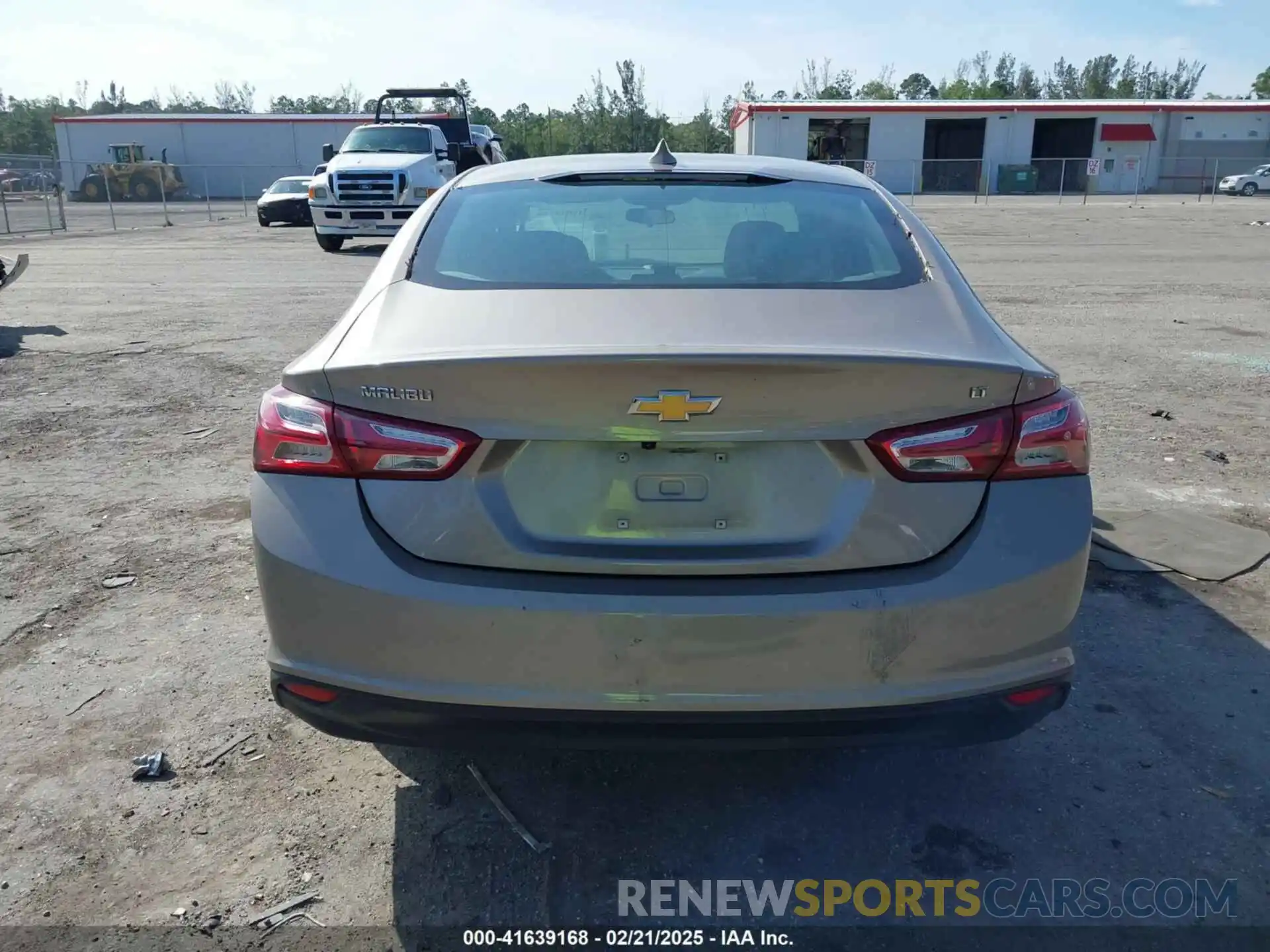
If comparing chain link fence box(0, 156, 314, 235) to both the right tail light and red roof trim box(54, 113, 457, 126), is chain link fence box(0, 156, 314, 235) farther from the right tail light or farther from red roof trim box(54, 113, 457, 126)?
the right tail light

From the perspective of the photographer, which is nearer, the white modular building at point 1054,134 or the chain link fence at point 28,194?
the chain link fence at point 28,194

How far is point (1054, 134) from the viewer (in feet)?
191

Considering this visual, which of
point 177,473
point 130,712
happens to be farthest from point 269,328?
point 130,712

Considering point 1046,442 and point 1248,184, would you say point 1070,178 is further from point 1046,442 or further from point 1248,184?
point 1046,442

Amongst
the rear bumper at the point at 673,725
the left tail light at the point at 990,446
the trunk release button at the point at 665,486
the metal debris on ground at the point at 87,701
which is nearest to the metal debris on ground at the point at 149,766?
the metal debris on ground at the point at 87,701

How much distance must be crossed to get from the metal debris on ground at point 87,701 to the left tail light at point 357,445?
1527 millimetres

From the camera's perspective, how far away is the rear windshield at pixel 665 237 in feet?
9.37

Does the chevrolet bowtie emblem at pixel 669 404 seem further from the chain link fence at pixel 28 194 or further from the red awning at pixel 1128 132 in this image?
the red awning at pixel 1128 132

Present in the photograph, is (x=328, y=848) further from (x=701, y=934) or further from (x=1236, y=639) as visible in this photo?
(x=1236, y=639)

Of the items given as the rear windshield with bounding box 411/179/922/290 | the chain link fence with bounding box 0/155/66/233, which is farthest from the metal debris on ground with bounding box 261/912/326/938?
the chain link fence with bounding box 0/155/66/233

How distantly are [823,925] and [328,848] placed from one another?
4.18ft

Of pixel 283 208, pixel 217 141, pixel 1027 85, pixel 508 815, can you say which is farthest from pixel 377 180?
pixel 1027 85

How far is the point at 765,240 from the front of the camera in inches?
122

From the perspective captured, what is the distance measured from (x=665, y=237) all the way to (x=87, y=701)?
2.45 m
